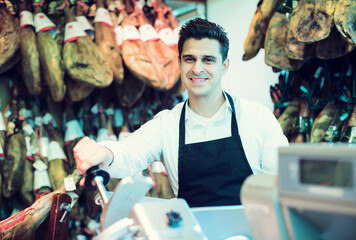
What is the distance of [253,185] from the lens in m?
0.76

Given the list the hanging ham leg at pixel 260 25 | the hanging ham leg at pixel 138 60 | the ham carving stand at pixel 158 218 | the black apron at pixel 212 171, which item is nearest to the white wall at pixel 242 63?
the hanging ham leg at pixel 260 25

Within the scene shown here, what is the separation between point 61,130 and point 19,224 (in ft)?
4.36

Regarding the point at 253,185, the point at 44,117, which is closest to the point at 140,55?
the point at 44,117

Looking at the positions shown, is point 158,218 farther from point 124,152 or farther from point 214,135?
point 214,135

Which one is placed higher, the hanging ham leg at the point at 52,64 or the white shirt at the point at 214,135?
the hanging ham leg at the point at 52,64

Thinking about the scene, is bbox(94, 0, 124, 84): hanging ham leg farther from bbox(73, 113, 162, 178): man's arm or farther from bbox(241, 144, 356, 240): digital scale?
bbox(241, 144, 356, 240): digital scale

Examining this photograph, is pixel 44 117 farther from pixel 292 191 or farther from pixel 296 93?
pixel 292 191

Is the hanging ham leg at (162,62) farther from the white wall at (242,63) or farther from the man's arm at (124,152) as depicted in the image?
the man's arm at (124,152)

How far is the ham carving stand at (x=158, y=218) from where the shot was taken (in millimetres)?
917

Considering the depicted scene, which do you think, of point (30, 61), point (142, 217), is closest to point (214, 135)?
point (142, 217)

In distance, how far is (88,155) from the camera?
136 cm

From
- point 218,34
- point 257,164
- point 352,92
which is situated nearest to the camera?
point 257,164

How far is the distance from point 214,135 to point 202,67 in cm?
37

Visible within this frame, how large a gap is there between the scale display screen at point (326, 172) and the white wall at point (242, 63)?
2632mm
